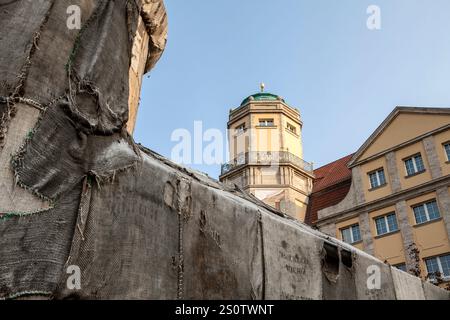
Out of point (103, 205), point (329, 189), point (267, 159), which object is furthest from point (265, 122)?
point (103, 205)

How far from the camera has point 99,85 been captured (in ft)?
11.7

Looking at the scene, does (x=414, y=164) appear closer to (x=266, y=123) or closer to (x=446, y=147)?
(x=446, y=147)

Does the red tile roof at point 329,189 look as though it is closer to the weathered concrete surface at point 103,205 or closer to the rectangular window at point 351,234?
the rectangular window at point 351,234

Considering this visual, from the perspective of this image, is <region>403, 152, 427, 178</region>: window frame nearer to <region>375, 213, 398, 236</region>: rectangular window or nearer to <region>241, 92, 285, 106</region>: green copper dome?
<region>375, 213, 398, 236</region>: rectangular window

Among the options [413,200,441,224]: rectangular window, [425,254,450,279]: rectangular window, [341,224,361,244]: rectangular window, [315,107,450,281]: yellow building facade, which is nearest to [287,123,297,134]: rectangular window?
[315,107,450,281]: yellow building facade

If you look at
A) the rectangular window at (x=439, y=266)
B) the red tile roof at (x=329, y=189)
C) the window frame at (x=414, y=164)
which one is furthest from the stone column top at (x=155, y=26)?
the red tile roof at (x=329, y=189)

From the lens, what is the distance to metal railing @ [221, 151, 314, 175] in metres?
27.2

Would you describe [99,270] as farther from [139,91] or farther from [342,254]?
[139,91]

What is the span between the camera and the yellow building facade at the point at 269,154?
26.4 meters

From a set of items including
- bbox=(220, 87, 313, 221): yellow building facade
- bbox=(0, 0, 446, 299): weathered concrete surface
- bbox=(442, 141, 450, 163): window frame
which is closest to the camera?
bbox=(0, 0, 446, 299): weathered concrete surface

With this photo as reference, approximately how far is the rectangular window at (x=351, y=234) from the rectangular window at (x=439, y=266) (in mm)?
3602

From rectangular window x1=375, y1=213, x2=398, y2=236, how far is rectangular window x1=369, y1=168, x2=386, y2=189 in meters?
1.72
